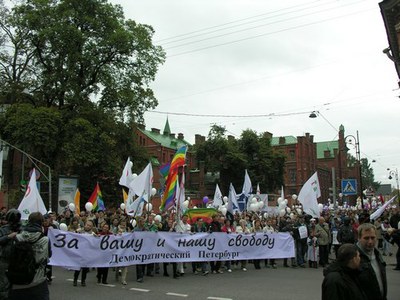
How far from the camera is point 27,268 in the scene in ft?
16.3

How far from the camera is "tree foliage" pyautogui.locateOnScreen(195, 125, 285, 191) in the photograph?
217 ft

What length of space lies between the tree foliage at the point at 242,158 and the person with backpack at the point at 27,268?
59935mm

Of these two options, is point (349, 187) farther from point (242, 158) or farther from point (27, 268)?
point (242, 158)

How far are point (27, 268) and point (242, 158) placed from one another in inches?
2398

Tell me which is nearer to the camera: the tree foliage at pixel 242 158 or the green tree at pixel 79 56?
the green tree at pixel 79 56

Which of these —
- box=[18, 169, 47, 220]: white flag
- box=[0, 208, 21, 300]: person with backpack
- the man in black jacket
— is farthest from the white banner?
the man in black jacket

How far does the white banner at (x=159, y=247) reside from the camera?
11.4 meters

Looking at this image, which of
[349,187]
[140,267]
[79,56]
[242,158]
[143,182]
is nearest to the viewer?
[140,267]

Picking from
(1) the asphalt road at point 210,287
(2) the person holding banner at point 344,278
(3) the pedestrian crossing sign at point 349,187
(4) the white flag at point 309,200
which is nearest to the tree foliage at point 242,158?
(3) the pedestrian crossing sign at point 349,187

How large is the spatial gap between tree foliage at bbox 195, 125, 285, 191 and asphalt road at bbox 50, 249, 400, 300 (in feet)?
169

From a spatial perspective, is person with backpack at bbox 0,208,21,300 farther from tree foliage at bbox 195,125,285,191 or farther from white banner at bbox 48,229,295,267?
tree foliage at bbox 195,125,285,191

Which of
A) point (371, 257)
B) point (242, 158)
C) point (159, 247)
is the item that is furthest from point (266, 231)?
point (242, 158)

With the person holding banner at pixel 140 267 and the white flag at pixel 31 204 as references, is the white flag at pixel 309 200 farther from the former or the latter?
the white flag at pixel 31 204

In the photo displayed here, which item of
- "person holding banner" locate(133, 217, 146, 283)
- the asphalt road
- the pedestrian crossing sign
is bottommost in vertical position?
the asphalt road
